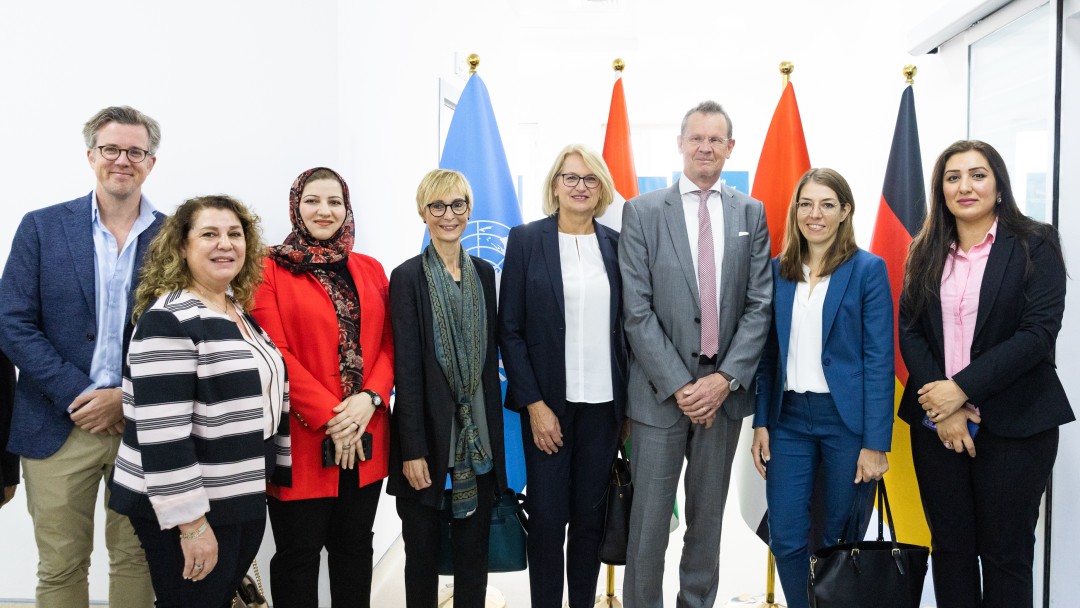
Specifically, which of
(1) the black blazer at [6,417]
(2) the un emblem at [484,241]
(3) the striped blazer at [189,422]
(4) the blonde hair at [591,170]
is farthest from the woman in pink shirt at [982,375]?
(1) the black blazer at [6,417]

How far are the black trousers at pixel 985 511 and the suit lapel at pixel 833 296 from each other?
44 cm

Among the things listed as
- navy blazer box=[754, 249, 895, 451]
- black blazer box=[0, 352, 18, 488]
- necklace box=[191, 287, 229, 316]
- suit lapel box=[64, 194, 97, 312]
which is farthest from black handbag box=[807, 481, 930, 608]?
black blazer box=[0, 352, 18, 488]

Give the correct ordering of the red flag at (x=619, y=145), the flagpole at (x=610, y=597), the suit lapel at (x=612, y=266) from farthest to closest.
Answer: the red flag at (x=619, y=145), the flagpole at (x=610, y=597), the suit lapel at (x=612, y=266)

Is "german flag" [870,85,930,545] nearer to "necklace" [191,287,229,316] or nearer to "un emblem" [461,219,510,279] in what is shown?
"un emblem" [461,219,510,279]

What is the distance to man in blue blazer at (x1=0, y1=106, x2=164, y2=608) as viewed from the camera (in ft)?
6.01

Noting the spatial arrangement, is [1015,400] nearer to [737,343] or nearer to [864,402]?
[864,402]

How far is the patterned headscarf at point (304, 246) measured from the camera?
1.99 m

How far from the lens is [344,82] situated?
9.22 feet

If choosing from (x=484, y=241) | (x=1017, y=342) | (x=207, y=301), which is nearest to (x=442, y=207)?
(x=207, y=301)

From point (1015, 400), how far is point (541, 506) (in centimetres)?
150

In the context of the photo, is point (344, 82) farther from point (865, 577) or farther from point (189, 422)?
point (865, 577)

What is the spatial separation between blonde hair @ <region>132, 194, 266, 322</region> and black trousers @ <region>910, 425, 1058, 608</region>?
2104 millimetres

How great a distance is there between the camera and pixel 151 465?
150 cm

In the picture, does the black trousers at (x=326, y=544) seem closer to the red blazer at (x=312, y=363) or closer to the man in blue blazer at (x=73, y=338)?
the red blazer at (x=312, y=363)
